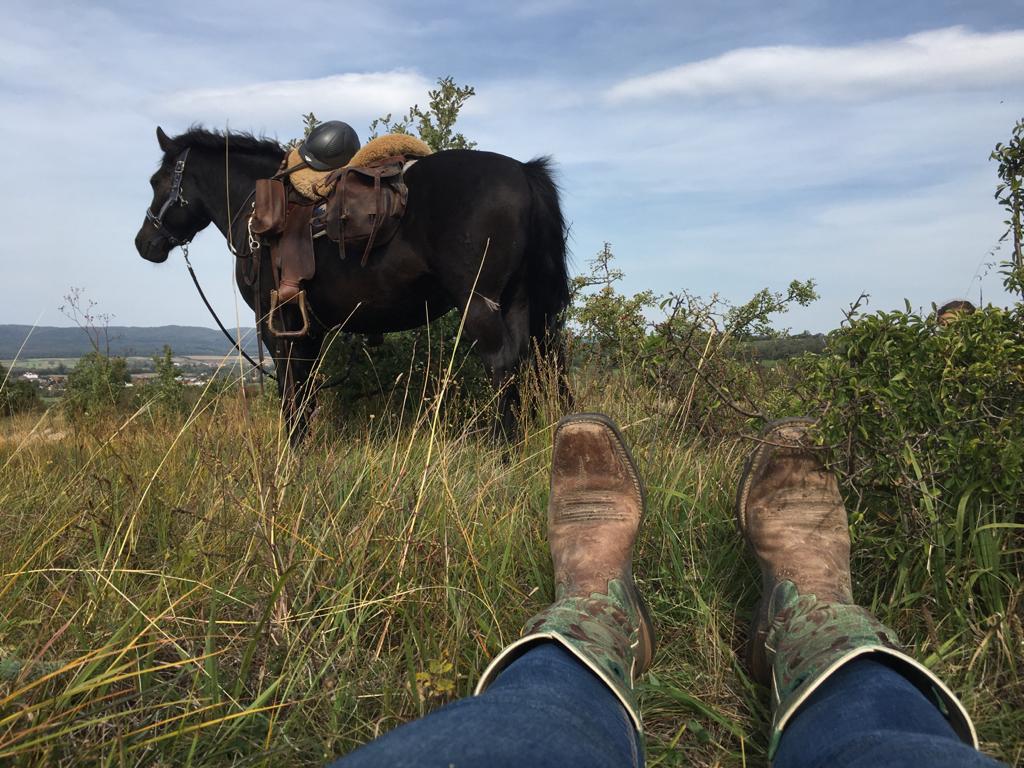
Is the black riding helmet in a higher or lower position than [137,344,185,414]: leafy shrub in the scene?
higher

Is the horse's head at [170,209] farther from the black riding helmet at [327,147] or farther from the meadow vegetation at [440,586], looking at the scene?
the meadow vegetation at [440,586]

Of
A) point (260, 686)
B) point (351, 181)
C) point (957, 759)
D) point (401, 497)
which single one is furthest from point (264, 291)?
point (957, 759)

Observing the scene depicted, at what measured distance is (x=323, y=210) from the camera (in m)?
4.09

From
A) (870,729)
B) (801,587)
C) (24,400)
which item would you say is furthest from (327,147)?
(24,400)

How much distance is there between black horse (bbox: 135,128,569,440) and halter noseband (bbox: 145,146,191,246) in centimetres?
3

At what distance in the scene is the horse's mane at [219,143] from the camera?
4.74m

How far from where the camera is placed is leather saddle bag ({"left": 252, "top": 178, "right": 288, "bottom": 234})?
4172 millimetres

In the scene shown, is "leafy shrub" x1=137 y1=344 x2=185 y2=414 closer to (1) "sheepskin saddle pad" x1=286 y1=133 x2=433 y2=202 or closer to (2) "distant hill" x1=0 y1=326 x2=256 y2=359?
(2) "distant hill" x1=0 y1=326 x2=256 y2=359

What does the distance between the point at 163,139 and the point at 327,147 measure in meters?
1.54

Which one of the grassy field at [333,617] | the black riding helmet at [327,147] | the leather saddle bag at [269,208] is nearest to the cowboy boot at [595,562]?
the grassy field at [333,617]

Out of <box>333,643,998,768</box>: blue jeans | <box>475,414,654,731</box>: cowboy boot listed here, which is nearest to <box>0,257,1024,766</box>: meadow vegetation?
<box>475,414,654,731</box>: cowboy boot

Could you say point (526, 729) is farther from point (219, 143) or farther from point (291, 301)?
point (219, 143)

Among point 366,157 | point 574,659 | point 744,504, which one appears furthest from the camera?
point 366,157

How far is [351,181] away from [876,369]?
3107 millimetres
